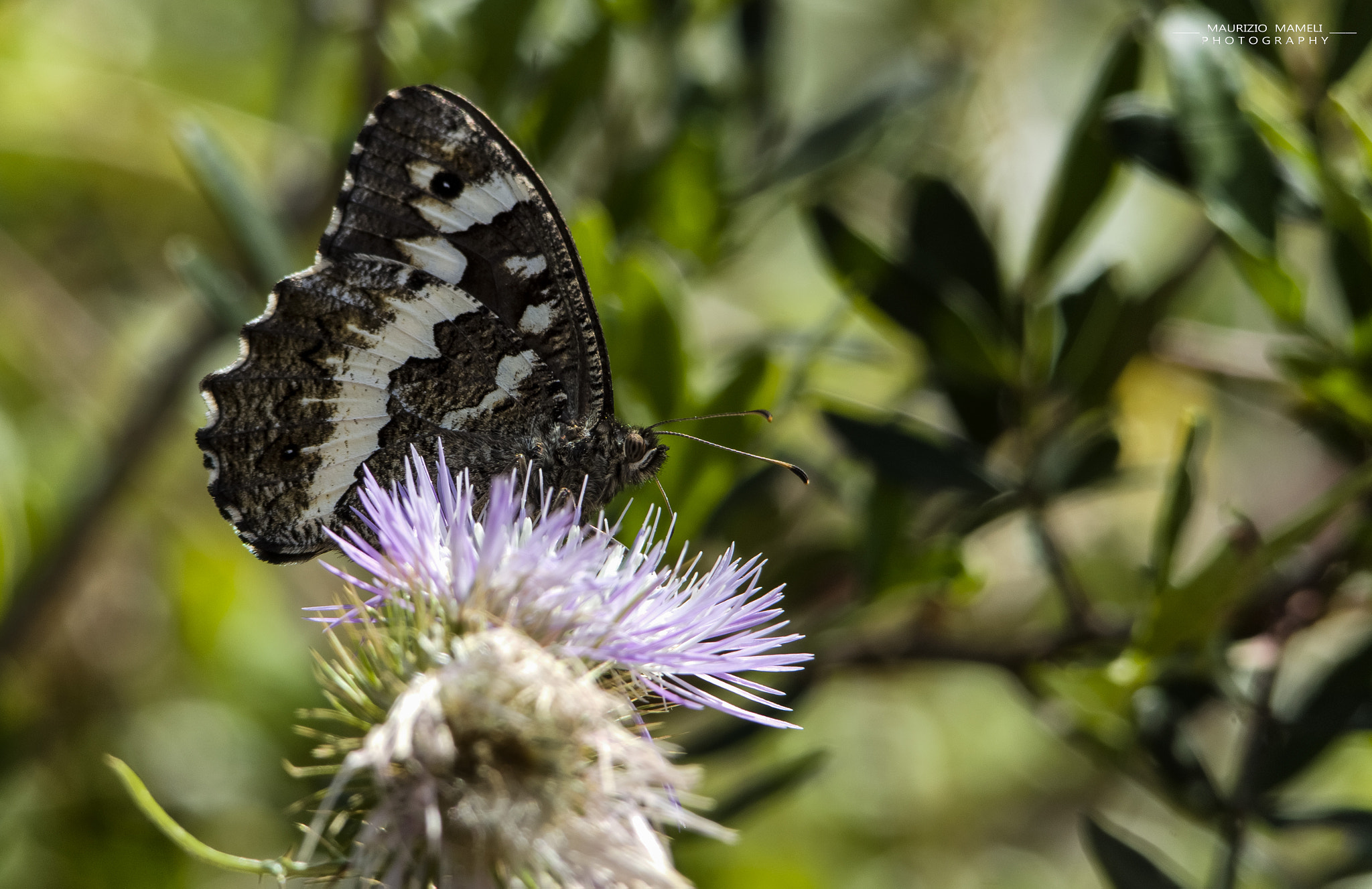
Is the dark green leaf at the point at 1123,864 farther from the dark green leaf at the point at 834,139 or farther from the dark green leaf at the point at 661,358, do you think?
the dark green leaf at the point at 834,139

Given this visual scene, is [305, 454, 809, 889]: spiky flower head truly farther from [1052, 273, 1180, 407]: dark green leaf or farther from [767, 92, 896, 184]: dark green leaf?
[767, 92, 896, 184]: dark green leaf

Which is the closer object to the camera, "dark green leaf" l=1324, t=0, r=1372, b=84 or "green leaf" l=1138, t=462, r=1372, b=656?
"green leaf" l=1138, t=462, r=1372, b=656

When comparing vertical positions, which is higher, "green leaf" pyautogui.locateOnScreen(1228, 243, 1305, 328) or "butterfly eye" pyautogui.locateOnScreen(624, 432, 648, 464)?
"green leaf" pyautogui.locateOnScreen(1228, 243, 1305, 328)

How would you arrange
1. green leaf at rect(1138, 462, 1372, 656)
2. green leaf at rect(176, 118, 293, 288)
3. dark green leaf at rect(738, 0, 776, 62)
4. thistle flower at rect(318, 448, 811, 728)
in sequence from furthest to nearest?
1. dark green leaf at rect(738, 0, 776, 62)
2. green leaf at rect(176, 118, 293, 288)
3. green leaf at rect(1138, 462, 1372, 656)
4. thistle flower at rect(318, 448, 811, 728)

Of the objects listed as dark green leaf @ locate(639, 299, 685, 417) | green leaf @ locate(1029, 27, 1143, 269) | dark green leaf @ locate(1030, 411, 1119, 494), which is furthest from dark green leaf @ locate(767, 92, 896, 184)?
dark green leaf @ locate(1030, 411, 1119, 494)

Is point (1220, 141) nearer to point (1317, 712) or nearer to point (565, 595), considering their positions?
point (1317, 712)
